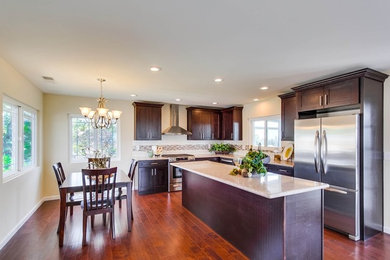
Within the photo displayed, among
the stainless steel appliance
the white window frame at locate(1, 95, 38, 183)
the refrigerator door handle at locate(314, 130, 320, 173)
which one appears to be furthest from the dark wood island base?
the white window frame at locate(1, 95, 38, 183)

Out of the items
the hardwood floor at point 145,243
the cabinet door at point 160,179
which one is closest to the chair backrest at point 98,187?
the hardwood floor at point 145,243

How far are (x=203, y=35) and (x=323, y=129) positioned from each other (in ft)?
8.30

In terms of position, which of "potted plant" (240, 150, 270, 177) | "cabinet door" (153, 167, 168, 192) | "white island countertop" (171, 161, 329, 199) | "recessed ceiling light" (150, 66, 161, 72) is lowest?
"cabinet door" (153, 167, 168, 192)

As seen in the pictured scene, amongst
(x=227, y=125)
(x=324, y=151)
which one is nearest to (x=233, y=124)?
(x=227, y=125)

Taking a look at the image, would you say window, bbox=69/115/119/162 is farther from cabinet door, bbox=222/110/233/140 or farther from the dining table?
cabinet door, bbox=222/110/233/140

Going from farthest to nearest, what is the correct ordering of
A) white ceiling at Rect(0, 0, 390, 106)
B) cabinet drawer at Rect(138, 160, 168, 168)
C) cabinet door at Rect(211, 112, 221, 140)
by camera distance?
cabinet door at Rect(211, 112, 221, 140) < cabinet drawer at Rect(138, 160, 168, 168) < white ceiling at Rect(0, 0, 390, 106)

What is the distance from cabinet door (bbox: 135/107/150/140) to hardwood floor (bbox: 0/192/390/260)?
2.40m

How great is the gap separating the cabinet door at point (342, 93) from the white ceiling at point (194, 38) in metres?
0.27

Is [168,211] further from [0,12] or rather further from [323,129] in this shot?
[0,12]

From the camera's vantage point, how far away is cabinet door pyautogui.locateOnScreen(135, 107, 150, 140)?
576 centimetres

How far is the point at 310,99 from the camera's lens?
374cm

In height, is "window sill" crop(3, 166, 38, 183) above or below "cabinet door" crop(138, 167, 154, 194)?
above

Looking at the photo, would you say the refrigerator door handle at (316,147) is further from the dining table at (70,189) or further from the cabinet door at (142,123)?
the cabinet door at (142,123)

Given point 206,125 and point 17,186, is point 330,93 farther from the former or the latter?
point 17,186
